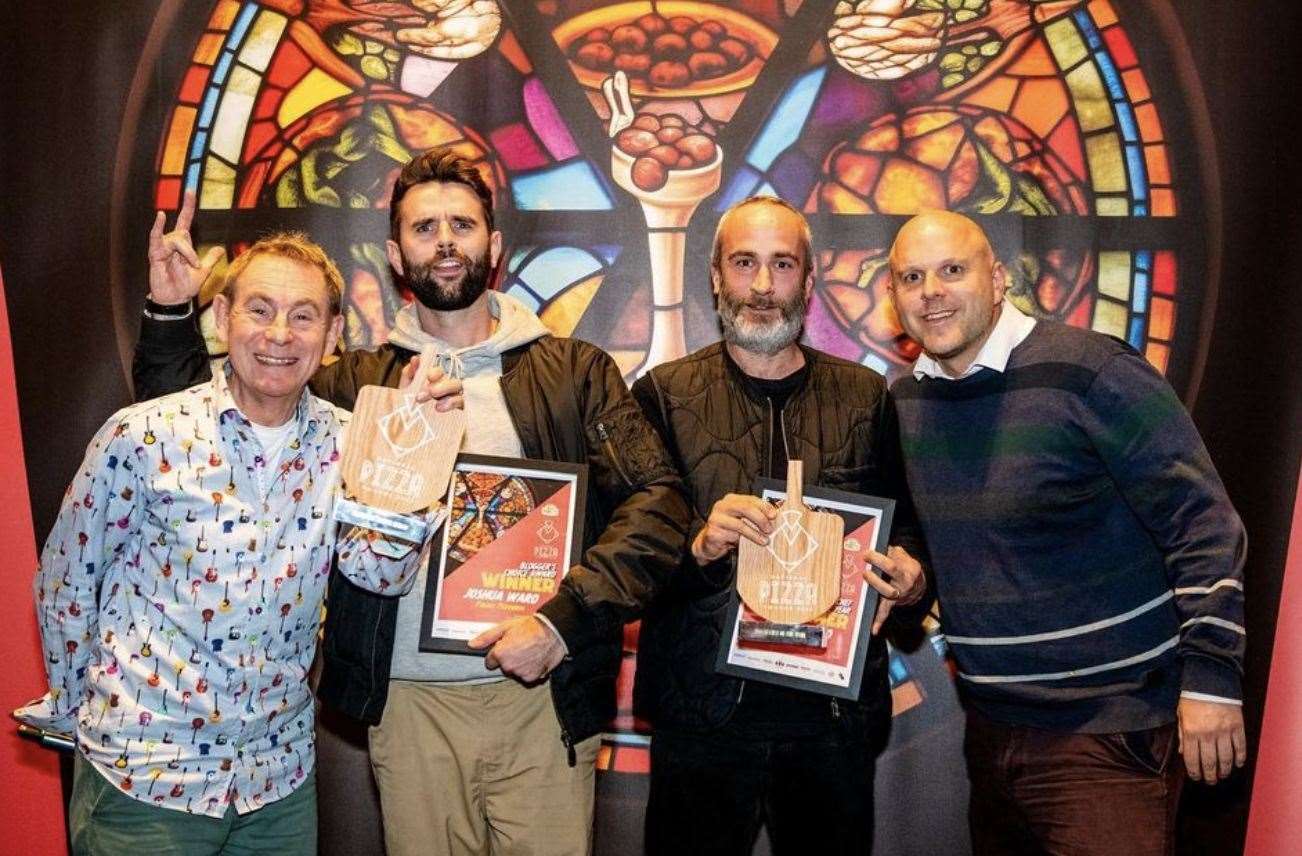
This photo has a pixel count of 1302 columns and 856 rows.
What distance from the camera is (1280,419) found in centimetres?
294

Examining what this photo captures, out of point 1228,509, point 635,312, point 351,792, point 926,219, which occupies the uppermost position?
point 926,219

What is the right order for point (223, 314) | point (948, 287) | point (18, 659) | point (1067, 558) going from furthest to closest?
point (18, 659)
point (948, 287)
point (1067, 558)
point (223, 314)

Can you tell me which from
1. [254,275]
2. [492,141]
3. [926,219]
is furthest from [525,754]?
[492,141]

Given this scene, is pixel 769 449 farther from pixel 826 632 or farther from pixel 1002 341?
pixel 1002 341

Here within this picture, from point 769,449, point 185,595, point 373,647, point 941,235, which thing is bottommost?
point 373,647

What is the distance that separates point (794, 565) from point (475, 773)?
82 cm

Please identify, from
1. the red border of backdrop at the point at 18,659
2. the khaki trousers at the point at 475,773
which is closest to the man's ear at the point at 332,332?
the khaki trousers at the point at 475,773

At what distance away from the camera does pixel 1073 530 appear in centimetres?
225

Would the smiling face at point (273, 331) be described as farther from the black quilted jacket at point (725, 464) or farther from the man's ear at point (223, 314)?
the black quilted jacket at point (725, 464)

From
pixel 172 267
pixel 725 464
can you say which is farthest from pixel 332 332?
pixel 725 464

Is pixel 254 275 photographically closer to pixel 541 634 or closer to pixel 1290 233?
pixel 541 634

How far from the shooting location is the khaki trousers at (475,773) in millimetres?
2305

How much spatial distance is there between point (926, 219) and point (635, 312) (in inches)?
40.7

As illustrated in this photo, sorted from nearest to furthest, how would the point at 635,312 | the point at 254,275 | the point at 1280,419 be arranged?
the point at 254,275 → the point at 1280,419 → the point at 635,312
